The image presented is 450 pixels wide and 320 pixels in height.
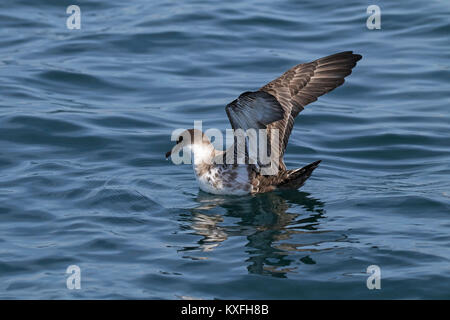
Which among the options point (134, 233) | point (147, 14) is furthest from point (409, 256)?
point (147, 14)

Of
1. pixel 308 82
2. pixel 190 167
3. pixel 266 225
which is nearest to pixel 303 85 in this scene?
pixel 308 82

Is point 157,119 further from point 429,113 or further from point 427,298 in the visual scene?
point 427,298

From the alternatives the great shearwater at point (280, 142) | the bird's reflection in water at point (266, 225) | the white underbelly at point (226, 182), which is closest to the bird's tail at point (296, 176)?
the great shearwater at point (280, 142)

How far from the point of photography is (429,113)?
522 inches

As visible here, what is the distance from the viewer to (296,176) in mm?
9773

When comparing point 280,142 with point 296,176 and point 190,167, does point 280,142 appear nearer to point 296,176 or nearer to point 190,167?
point 296,176

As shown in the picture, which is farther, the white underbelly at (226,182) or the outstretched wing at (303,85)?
the white underbelly at (226,182)

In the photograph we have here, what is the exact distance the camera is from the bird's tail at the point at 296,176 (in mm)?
9617

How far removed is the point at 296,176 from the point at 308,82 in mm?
1239

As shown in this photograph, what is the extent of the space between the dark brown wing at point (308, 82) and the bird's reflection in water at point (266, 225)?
0.60 metres

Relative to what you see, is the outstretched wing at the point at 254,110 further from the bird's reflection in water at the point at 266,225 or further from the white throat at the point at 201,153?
the white throat at the point at 201,153

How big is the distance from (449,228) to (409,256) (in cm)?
104

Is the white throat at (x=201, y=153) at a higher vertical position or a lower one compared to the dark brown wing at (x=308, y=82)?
lower

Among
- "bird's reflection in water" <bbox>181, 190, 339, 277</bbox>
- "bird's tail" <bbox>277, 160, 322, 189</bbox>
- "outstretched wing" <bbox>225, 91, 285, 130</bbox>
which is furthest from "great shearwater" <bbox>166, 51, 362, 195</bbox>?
"outstretched wing" <bbox>225, 91, 285, 130</bbox>
